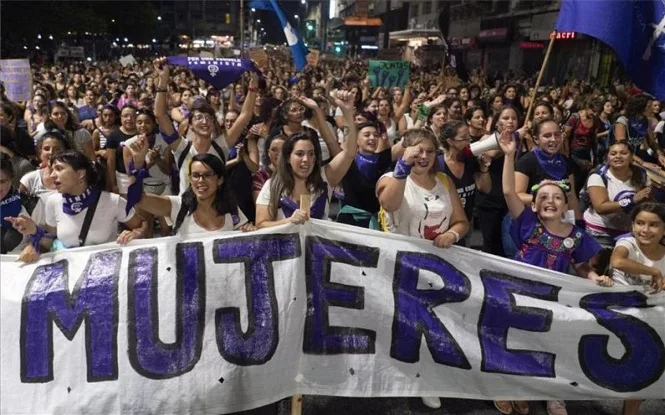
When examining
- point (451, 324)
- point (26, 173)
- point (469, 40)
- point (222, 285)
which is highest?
point (469, 40)

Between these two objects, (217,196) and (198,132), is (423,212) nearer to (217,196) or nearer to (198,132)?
(217,196)

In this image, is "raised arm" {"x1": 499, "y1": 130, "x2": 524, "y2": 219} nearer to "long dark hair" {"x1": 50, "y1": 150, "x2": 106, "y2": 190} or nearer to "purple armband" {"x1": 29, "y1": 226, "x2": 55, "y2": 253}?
"long dark hair" {"x1": 50, "y1": 150, "x2": 106, "y2": 190}

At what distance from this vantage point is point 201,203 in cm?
352

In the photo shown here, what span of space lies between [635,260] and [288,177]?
221cm

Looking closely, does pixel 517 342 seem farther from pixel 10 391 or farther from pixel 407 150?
pixel 10 391

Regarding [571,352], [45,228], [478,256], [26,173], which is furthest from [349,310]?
[26,173]

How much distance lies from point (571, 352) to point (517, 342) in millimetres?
319

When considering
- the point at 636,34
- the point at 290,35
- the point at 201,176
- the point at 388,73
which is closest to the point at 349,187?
the point at 201,176

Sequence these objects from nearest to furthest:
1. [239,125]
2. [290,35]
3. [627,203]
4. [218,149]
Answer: [627,203] → [218,149] → [239,125] → [290,35]

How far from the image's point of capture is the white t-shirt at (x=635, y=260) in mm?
3361

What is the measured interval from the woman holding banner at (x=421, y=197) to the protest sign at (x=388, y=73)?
8894 mm

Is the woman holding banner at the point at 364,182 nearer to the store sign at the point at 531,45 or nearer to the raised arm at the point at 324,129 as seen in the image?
the raised arm at the point at 324,129

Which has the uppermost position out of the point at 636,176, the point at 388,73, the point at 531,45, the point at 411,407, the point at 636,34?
the point at 531,45

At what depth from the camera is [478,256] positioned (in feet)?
11.1
